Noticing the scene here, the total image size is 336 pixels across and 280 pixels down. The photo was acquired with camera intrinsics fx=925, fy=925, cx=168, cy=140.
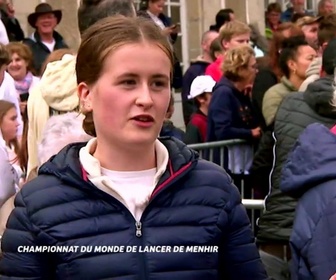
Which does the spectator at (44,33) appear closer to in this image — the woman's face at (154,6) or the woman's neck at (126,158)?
the woman's face at (154,6)

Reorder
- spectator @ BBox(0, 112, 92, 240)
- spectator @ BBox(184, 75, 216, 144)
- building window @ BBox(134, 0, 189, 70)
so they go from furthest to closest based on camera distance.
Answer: building window @ BBox(134, 0, 189, 70) < spectator @ BBox(184, 75, 216, 144) < spectator @ BBox(0, 112, 92, 240)

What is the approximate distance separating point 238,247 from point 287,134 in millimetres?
2194

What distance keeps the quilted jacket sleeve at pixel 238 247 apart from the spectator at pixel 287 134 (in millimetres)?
1871

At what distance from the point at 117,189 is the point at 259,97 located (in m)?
4.88

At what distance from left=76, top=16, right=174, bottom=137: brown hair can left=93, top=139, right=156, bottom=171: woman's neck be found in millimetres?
194

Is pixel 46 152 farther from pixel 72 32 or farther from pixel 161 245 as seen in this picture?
pixel 72 32

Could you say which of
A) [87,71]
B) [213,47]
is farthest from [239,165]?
[87,71]

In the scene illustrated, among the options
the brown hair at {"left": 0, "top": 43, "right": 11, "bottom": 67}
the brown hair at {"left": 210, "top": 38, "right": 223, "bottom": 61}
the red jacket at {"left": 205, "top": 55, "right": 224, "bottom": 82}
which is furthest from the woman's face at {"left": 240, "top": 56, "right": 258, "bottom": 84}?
the brown hair at {"left": 0, "top": 43, "right": 11, "bottom": 67}

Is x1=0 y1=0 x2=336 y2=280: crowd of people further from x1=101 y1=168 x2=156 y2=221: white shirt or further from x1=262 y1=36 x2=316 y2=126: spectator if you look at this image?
x1=262 y1=36 x2=316 y2=126: spectator

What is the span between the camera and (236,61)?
24.1 feet

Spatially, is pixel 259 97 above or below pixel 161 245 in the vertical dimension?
below

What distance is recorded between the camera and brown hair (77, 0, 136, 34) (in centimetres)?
398

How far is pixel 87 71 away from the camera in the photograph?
2.54 m

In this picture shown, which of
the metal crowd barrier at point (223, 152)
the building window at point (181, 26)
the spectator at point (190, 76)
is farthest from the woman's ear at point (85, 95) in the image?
the building window at point (181, 26)
